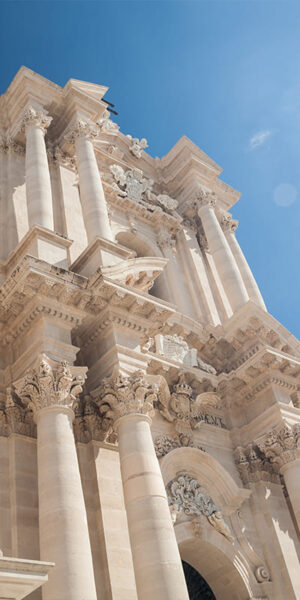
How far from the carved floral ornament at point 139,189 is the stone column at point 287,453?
1013 cm

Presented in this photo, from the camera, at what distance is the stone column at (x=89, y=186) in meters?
15.9

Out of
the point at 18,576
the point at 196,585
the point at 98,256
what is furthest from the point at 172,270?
the point at 18,576

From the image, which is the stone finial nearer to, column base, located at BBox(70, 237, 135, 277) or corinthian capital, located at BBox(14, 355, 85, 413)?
column base, located at BBox(70, 237, 135, 277)

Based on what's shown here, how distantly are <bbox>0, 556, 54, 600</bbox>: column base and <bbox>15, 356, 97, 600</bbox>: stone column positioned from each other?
3.49 metres

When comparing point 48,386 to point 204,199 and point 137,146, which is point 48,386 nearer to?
point 204,199

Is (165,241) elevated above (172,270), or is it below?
above

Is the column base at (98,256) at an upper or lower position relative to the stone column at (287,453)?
upper

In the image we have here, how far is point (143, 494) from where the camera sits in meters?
10.8

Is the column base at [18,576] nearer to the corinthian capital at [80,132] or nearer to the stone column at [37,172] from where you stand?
the stone column at [37,172]

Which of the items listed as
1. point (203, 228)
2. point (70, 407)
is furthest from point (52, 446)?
point (203, 228)

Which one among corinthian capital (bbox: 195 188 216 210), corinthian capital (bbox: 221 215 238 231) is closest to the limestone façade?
corinthian capital (bbox: 195 188 216 210)

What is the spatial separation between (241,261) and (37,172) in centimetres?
934

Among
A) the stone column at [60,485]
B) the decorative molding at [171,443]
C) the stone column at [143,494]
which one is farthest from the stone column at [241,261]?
the stone column at [60,485]

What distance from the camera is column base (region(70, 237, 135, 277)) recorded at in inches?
555
